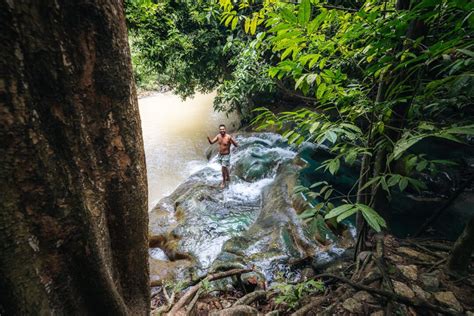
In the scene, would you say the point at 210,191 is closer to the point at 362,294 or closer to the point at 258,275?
the point at 258,275

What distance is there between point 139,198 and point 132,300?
613 mm

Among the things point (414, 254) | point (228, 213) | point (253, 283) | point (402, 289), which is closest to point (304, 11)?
point (402, 289)

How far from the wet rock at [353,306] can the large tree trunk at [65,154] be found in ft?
4.92

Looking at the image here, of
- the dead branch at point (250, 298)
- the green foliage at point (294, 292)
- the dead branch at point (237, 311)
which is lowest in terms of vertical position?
the dead branch at point (250, 298)

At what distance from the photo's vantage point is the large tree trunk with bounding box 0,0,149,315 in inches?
27.6

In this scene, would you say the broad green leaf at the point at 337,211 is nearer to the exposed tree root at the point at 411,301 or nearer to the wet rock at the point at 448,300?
the exposed tree root at the point at 411,301

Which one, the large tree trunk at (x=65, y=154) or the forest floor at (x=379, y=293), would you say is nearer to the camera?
the large tree trunk at (x=65, y=154)

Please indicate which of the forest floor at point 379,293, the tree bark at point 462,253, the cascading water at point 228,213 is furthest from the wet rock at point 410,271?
the cascading water at point 228,213

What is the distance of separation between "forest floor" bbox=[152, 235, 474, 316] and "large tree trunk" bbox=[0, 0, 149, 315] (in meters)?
1.24

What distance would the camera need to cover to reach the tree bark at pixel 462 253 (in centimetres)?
173

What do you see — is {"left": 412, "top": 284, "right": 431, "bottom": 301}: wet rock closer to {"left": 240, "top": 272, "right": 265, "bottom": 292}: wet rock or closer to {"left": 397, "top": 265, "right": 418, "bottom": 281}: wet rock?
{"left": 397, "top": 265, "right": 418, "bottom": 281}: wet rock

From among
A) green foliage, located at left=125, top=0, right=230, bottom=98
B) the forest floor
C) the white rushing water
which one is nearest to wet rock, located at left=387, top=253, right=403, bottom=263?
the forest floor

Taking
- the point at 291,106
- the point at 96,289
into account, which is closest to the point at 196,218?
the point at 96,289

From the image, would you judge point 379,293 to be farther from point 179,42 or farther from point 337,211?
point 179,42
